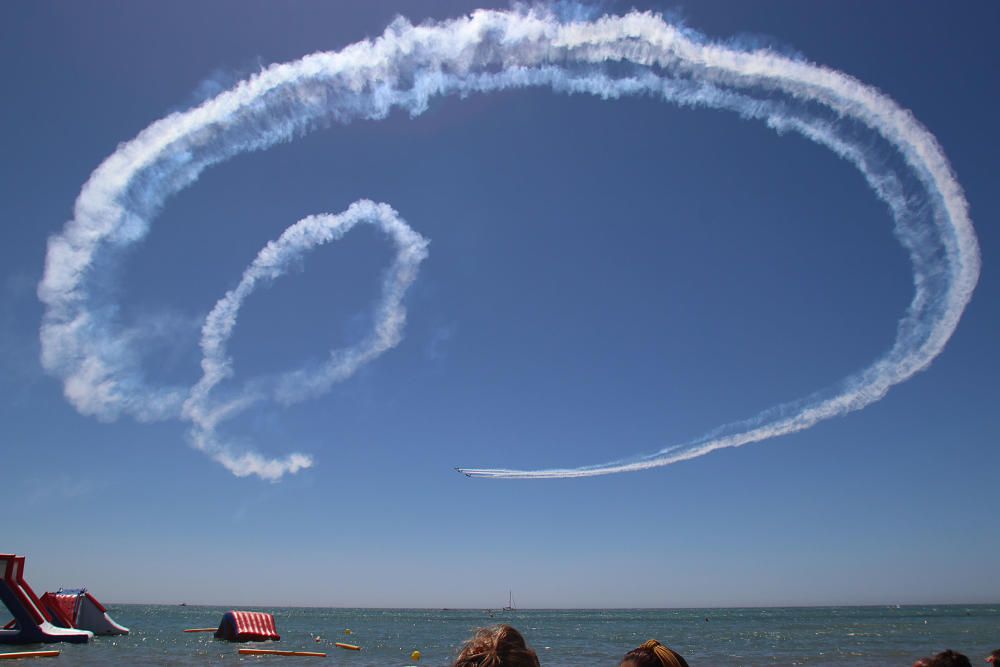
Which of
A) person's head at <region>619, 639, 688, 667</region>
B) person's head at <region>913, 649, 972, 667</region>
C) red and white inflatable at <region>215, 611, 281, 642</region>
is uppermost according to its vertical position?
person's head at <region>619, 639, 688, 667</region>

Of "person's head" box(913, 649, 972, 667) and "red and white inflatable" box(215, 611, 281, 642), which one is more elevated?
"person's head" box(913, 649, 972, 667)

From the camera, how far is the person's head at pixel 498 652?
111 inches

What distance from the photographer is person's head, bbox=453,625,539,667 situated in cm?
281

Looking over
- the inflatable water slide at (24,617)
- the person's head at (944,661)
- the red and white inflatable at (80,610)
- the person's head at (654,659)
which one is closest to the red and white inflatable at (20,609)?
the inflatable water slide at (24,617)

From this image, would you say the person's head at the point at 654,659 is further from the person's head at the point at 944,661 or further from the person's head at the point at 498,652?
the person's head at the point at 944,661

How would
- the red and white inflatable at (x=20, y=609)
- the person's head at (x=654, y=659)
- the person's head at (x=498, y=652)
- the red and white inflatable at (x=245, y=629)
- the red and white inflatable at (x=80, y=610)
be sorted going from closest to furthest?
1. the person's head at (x=498, y=652)
2. the person's head at (x=654, y=659)
3. the red and white inflatable at (x=20, y=609)
4. the red and white inflatable at (x=80, y=610)
5. the red and white inflatable at (x=245, y=629)

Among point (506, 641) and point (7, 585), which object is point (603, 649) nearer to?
point (7, 585)

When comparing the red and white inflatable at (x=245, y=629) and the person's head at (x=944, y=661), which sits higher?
the person's head at (x=944, y=661)

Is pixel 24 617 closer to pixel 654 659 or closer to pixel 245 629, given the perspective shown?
pixel 245 629

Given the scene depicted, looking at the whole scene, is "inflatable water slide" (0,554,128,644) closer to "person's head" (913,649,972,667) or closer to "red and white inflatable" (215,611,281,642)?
"red and white inflatable" (215,611,281,642)

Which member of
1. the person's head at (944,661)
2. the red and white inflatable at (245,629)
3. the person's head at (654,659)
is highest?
the person's head at (654,659)

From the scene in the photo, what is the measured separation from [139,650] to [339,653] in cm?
1342

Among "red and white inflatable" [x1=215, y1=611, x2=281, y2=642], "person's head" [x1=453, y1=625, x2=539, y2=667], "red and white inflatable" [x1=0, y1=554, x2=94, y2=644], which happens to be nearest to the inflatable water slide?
"red and white inflatable" [x1=0, y1=554, x2=94, y2=644]

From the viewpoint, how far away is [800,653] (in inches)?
1961
